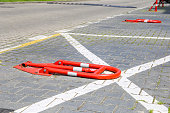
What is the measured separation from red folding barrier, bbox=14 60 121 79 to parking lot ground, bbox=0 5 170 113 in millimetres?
111

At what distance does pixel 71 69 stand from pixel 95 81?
2.35 ft

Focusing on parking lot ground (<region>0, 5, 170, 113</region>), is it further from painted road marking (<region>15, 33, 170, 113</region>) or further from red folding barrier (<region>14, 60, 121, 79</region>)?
red folding barrier (<region>14, 60, 121, 79</region>)

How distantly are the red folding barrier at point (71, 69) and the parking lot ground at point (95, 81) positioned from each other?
0.36 feet

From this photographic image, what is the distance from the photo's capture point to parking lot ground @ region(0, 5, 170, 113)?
3.80 m

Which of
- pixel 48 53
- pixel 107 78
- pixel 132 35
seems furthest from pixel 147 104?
pixel 132 35

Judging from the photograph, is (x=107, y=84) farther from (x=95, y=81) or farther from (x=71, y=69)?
(x=71, y=69)

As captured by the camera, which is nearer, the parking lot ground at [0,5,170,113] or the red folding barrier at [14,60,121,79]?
the parking lot ground at [0,5,170,113]

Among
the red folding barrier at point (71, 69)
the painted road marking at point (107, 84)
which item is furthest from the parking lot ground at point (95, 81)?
the red folding barrier at point (71, 69)

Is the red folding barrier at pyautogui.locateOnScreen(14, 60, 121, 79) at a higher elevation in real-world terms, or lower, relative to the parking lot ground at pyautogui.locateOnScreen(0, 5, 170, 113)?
higher

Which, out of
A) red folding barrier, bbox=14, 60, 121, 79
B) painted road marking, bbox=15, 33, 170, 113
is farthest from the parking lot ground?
red folding barrier, bbox=14, 60, 121, 79

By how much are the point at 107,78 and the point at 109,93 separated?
68 cm

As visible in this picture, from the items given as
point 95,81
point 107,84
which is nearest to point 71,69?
point 95,81

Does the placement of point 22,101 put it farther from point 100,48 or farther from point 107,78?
point 100,48

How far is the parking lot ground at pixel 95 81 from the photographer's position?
380 centimetres
